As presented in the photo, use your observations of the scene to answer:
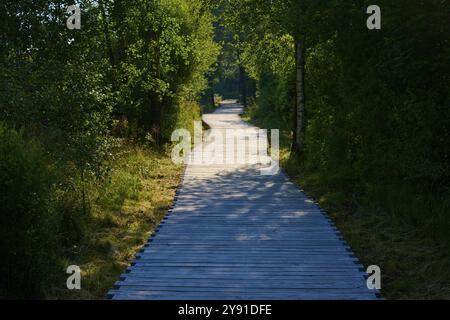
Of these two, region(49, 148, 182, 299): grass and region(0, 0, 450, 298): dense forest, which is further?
region(49, 148, 182, 299): grass

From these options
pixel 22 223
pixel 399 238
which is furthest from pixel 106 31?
pixel 399 238

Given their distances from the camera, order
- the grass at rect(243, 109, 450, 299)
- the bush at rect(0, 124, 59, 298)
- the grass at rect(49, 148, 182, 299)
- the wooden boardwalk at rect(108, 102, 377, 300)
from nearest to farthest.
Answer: the bush at rect(0, 124, 59, 298) < the wooden boardwalk at rect(108, 102, 377, 300) < the grass at rect(243, 109, 450, 299) < the grass at rect(49, 148, 182, 299)

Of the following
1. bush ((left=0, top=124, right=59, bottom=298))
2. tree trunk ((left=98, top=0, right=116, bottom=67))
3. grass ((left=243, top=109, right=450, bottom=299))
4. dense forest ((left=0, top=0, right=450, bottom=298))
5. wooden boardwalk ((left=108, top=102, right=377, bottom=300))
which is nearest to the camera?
bush ((left=0, top=124, right=59, bottom=298))

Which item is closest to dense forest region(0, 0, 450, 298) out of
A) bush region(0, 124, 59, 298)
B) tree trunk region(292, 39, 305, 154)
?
bush region(0, 124, 59, 298)

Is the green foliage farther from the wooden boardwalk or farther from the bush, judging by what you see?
the wooden boardwalk

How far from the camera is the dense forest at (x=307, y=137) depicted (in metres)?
5.97

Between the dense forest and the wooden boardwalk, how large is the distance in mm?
475

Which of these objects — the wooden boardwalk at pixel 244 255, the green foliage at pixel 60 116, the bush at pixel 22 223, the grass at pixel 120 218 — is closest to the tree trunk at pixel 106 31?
the green foliage at pixel 60 116

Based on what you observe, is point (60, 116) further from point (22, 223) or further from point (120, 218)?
point (22, 223)

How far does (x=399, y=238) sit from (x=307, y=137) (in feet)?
21.2

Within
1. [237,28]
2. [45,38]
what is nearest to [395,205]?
[45,38]

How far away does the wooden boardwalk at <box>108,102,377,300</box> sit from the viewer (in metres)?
5.71

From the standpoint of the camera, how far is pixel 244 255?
22.9ft
